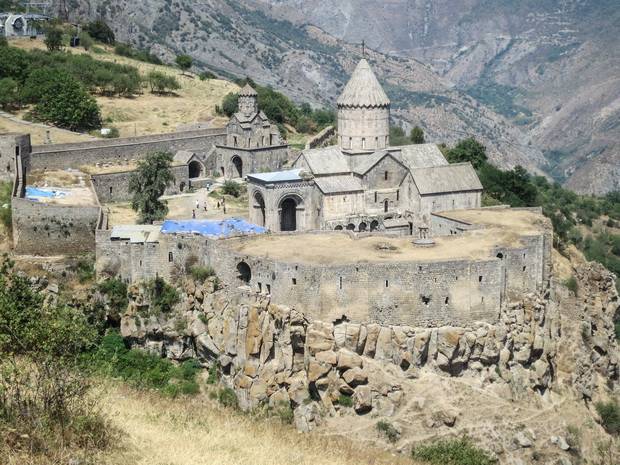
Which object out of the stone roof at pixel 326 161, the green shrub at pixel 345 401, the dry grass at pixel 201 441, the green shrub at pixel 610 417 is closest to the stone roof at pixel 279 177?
the stone roof at pixel 326 161

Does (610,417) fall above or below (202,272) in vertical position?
below

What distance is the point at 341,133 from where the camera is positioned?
48.0m

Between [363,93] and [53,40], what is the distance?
37.3m

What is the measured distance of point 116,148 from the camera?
5200 cm

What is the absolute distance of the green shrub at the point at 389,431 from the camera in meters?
32.2

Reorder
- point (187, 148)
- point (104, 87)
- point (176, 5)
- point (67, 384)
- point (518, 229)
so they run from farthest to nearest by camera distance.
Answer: point (176, 5), point (104, 87), point (187, 148), point (518, 229), point (67, 384)

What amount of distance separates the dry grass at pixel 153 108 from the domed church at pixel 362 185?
16.9 metres

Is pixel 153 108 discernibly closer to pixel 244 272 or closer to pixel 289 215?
pixel 289 215

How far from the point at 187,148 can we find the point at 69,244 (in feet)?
61.2

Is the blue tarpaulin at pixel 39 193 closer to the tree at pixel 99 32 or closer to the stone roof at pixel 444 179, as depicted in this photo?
the stone roof at pixel 444 179

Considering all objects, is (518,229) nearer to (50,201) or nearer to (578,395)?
(578,395)

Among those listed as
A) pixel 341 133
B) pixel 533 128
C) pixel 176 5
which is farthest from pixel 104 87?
pixel 533 128

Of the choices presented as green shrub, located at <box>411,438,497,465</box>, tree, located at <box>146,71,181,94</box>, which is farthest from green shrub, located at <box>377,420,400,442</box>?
tree, located at <box>146,71,181,94</box>

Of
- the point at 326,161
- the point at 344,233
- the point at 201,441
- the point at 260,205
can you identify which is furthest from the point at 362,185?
the point at 201,441
